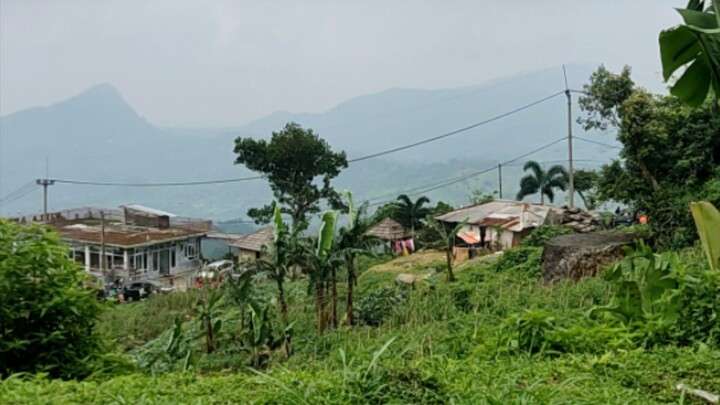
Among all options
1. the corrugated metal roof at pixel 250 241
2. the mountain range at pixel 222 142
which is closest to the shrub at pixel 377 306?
the corrugated metal roof at pixel 250 241

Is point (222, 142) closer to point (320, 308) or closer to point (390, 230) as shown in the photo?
point (390, 230)

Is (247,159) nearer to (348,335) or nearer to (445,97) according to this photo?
(348,335)

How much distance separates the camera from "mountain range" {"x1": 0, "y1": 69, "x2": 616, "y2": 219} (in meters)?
106

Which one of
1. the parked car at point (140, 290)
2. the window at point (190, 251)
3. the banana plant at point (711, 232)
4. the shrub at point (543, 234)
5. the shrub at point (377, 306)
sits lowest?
the parked car at point (140, 290)

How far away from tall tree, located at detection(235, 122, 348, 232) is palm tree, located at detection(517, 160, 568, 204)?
30.1 feet

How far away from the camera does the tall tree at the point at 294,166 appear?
62.7 feet

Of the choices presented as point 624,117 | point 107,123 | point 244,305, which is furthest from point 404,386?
point 107,123

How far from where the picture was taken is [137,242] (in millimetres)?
23266

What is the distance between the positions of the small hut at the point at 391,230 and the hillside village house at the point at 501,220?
181 cm

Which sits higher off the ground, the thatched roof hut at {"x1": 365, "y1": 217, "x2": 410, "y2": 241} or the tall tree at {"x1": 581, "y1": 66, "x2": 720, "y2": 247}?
the tall tree at {"x1": 581, "y1": 66, "x2": 720, "y2": 247}

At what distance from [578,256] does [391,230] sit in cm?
1315

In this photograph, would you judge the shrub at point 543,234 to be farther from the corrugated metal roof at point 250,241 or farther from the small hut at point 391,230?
the corrugated metal roof at point 250,241

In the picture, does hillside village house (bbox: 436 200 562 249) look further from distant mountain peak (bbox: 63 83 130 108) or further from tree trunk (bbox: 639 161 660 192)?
distant mountain peak (bbox: 63 83 130 108)

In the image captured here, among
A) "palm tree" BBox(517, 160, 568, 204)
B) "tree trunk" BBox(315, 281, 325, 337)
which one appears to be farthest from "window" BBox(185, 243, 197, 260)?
"tree trunk" BBox(315, 281, 325, 337)
